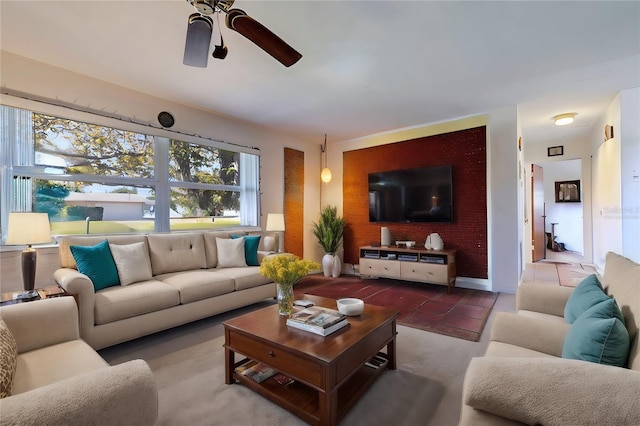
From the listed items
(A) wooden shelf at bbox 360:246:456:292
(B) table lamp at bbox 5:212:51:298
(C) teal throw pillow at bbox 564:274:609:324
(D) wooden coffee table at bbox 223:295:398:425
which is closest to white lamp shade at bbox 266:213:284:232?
(A) wooden shelf at bbox 360:246:456:292

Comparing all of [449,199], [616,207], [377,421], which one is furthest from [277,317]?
[616,207]

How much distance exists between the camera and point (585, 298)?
1470 millimetres

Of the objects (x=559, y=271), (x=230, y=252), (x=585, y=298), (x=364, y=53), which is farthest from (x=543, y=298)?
(x=559, y=271)

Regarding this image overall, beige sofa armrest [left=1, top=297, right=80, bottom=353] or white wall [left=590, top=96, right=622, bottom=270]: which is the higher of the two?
white wall [left=590, top=96, right=622, bottom=270]

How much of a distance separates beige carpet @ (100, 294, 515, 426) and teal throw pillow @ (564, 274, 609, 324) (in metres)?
0.79

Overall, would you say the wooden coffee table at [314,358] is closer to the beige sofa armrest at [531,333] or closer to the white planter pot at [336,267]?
the beige sofa armrest at [531,333]

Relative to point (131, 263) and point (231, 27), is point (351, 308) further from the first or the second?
point (131, 263)

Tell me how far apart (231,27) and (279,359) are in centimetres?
193

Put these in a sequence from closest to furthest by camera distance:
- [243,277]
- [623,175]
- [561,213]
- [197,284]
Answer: [197,284] → [243,277] → [623,175] → [561,213]

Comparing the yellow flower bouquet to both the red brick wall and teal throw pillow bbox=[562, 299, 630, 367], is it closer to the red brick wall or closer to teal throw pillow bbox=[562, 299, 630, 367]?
teal throw pillow bbox=[562, 299, 630, 367]

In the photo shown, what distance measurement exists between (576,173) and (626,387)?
30.6ft

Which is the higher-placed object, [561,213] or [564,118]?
[564,118]

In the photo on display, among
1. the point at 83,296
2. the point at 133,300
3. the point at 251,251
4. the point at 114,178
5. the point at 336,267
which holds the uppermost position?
the point at 114,178

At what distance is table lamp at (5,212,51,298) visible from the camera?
219 centimetres
